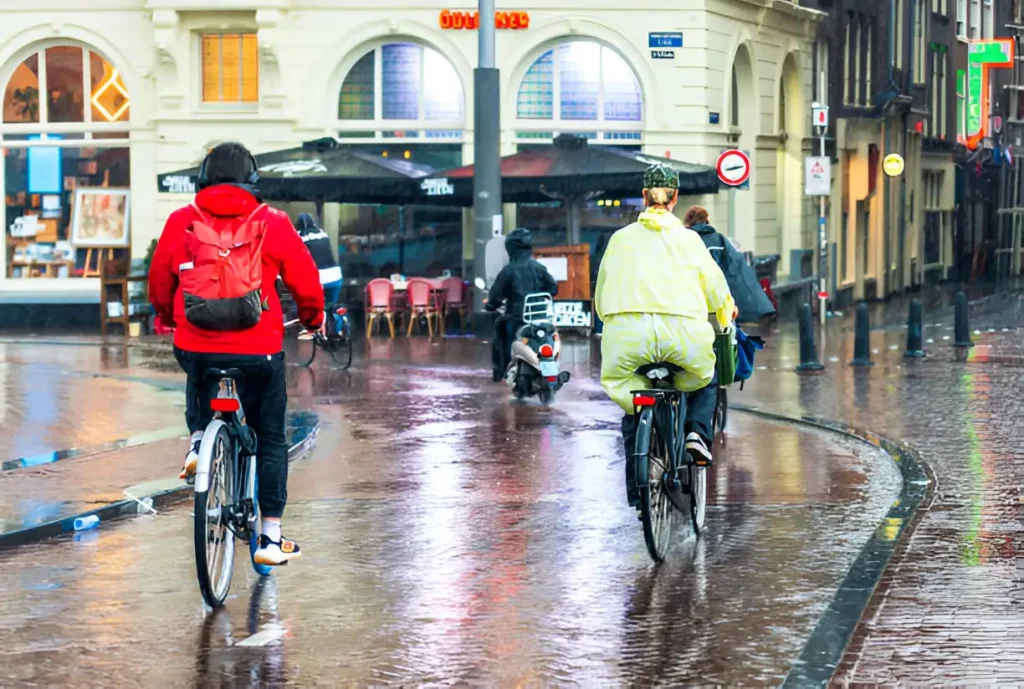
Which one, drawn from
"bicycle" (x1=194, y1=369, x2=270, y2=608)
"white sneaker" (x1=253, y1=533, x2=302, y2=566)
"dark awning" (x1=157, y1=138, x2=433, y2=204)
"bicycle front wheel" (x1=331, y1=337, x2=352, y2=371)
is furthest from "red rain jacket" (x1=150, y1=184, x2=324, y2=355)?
"dark awning" (x1=157, y1=138, x2=433, y2=204)

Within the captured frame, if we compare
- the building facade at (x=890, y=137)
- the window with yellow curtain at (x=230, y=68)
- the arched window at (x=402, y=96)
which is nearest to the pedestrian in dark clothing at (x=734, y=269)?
the arched window at (x=402, y=96)

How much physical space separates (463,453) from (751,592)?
16.5ft

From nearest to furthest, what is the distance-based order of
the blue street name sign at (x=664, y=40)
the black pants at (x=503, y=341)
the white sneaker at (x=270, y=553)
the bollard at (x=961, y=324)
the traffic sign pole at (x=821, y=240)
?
the white sneaker at (x=270, y=553) < the black pants at (x=503, y=341) < the bollard at (x=961, y=324) < the blue street name sign at (x=664, y=40) < the traffic sign pole at (x=821, y=240)

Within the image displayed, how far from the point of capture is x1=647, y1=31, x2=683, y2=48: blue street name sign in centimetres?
2756

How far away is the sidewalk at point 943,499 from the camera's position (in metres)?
6.67

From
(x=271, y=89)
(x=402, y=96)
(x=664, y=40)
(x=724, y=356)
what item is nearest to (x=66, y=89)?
(x=271, y=89)

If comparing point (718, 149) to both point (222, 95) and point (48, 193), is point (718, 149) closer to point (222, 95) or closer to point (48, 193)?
point (222, 95)

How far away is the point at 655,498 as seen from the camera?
8469 millimetres

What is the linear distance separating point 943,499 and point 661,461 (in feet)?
8.48

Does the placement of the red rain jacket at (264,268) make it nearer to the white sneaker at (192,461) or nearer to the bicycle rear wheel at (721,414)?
the white sneaker at (192,461)

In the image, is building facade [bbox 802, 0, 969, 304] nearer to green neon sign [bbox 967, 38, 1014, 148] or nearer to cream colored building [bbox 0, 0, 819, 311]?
green neon sign [bbox 967, 38, 1014, 148]

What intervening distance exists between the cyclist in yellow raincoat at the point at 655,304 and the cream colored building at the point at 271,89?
62.9 feet

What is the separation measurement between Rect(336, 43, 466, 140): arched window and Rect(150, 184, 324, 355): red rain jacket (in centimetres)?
2041

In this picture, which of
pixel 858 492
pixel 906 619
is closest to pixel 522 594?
pixel 906 619
